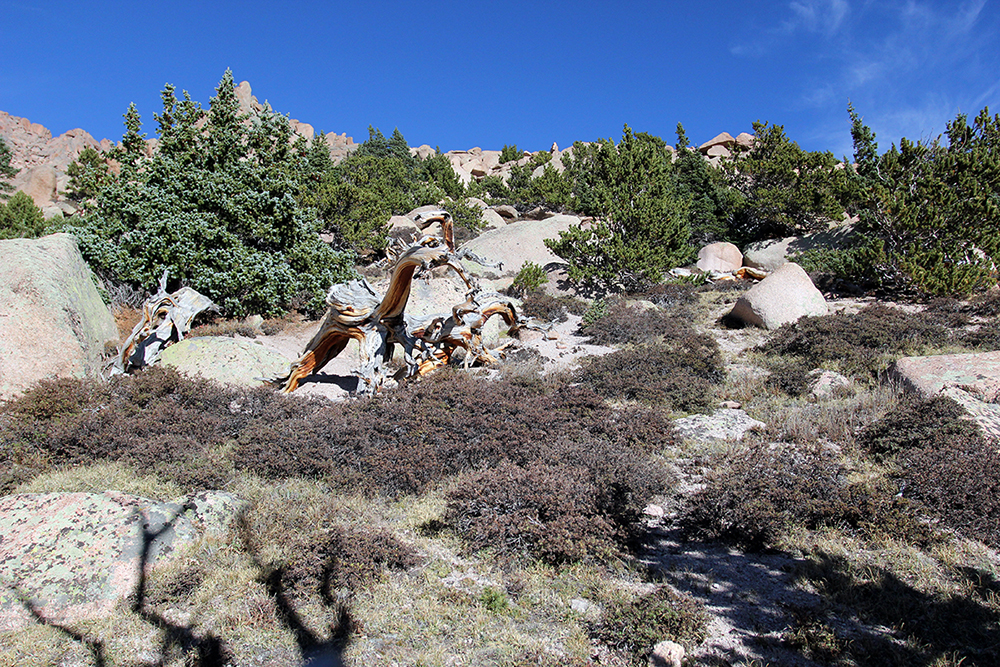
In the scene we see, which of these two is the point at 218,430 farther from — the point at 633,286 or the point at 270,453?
the point at 633,286

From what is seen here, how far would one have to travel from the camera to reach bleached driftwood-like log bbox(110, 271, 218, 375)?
1101 centimetres

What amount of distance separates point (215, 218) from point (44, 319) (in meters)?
5.96

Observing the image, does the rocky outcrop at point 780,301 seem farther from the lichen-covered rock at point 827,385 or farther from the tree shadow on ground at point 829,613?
the tree shadow on ground at point 829,613

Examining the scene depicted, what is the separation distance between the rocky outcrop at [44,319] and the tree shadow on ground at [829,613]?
1038 centimetres

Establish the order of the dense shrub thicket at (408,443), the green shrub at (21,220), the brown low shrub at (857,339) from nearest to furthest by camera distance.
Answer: the dense shrub thicket at (408,443)
the brown low shrub at (857,339)
the green shrub at (21,220)

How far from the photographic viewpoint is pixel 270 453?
6656 millimetres

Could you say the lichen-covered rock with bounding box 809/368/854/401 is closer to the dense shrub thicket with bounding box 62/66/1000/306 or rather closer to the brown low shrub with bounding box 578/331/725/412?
the brown low shrub with bounding box 578/331/725/412

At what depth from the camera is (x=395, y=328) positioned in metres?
10.6

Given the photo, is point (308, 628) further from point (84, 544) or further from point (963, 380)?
point (963, 380)

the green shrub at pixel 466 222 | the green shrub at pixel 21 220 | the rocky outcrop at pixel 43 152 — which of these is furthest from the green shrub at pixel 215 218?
the rocky outcrop at pixel 43 152

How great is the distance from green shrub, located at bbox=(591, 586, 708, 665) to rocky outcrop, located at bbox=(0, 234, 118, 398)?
9.88 metres

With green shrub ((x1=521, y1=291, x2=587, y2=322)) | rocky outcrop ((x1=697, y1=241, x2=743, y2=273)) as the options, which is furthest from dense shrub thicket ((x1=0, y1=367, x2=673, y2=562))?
rocky outcrop ((x1=697, y1=241, x2=743, y2=273))

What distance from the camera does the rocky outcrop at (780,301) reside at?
14.4m

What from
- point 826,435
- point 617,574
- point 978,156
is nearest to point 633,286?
point 978,156
